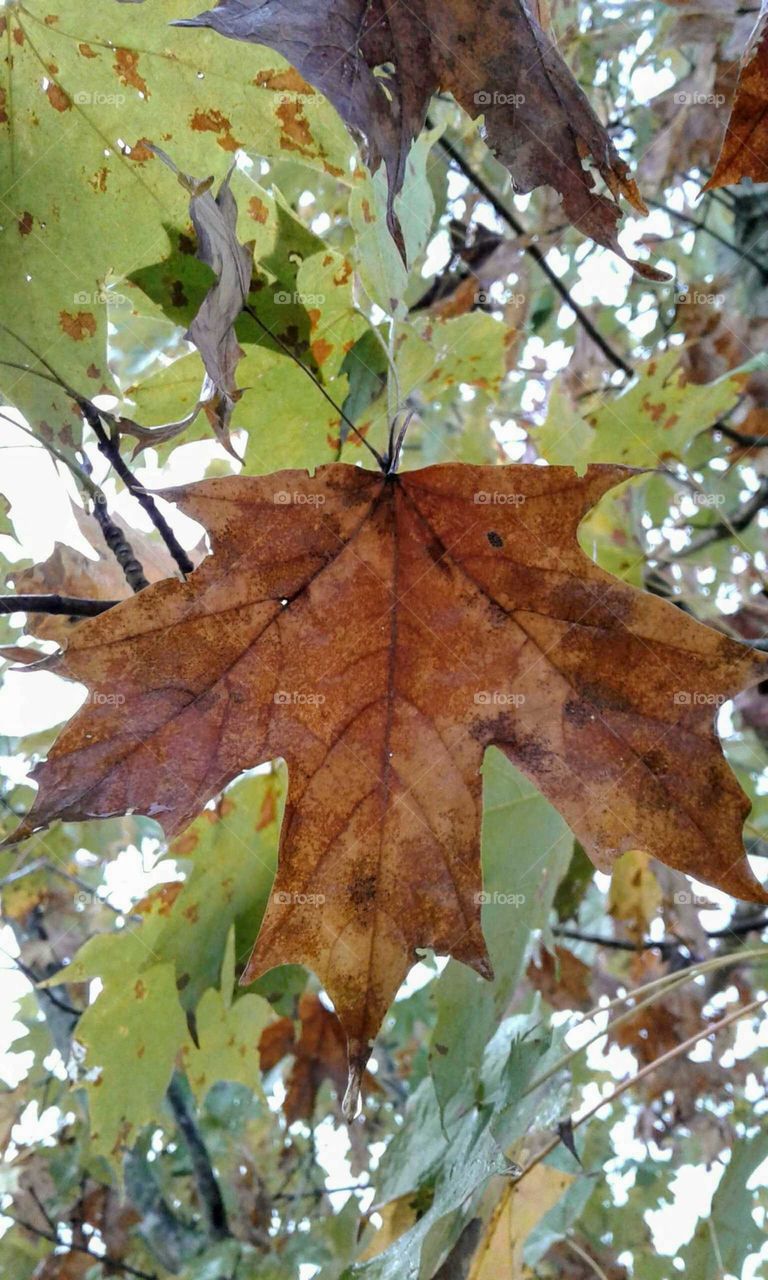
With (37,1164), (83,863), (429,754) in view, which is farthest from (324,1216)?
(429,754)

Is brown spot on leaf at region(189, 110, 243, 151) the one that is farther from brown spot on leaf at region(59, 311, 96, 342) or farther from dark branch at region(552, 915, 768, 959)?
dark branch at region(552, 915, 768, 959)

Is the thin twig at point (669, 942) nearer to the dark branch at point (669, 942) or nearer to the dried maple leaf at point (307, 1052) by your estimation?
the dark branch at point (669, 942)

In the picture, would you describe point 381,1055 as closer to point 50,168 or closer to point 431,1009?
point 431,1009

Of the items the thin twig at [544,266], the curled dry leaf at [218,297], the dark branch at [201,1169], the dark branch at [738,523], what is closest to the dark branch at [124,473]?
the curled dry leaf at [218,297]

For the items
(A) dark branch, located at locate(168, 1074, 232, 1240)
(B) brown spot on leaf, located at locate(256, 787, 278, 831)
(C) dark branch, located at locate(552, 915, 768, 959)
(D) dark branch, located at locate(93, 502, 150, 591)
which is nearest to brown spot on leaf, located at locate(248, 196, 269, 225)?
(D) dark branch, located at locate(93, 502, 150, 591)

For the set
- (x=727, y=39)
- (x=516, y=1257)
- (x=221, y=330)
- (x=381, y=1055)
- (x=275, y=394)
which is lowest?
(x=516, y=1257)

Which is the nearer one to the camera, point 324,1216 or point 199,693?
point 199,693

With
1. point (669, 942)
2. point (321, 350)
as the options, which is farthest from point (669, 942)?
point (321, 350)
